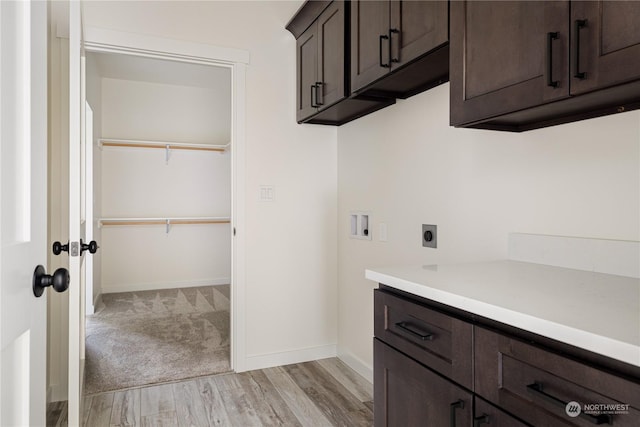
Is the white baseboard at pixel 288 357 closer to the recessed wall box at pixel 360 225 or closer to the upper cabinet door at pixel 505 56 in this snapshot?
the recessed wall box at pixel 360 225

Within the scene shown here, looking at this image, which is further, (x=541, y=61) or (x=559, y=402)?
(x=541, y=61)

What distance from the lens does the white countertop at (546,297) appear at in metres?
0.71

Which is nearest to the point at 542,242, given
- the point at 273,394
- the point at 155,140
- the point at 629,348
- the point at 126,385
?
the point at 629,348

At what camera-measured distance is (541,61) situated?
3.49 feet

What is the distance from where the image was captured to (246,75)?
270cm

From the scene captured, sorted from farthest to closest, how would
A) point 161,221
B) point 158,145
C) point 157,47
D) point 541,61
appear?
1. point 161,221
2. point 158,145
3. point 157,47
4. point 541,61

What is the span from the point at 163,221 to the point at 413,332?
4586 millimetres

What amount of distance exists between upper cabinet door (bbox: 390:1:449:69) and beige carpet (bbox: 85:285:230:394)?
2.19 meters

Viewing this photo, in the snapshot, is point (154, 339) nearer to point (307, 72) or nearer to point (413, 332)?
point (307, 72)

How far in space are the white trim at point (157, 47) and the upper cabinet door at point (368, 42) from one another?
946 millimetres

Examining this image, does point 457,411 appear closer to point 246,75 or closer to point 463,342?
point 463,342

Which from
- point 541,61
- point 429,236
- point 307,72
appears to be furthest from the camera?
point 307,72

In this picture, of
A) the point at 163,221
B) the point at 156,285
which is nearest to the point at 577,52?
the point at 163,221

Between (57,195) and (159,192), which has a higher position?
(159,192)
